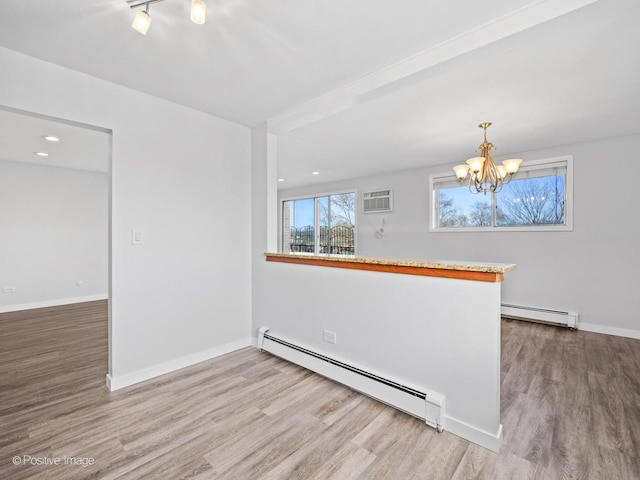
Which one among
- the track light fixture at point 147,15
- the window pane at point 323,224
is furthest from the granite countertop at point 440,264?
the window pane at point 323,224

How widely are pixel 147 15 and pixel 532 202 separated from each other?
492 cm

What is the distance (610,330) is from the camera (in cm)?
374

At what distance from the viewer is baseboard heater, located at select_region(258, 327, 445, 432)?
189cm

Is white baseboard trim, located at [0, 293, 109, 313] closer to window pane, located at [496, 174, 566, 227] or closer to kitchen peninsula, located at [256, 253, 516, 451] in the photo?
kitchen peninsula, located at [256, 253, 516, 451]

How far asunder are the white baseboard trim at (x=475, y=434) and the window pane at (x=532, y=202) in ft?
11.7

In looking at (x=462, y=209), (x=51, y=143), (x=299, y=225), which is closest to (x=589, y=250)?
(x=462, y=209)

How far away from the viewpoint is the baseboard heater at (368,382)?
189cm

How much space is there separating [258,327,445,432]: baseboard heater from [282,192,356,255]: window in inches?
148

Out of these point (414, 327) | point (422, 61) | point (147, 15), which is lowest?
point (414, 327)

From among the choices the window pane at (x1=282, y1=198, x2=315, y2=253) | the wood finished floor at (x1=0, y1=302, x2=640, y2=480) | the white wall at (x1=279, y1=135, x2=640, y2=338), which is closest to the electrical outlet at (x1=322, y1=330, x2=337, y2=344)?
the wood finished floor at (x1=0, y1=302, x2=640, y2=480)

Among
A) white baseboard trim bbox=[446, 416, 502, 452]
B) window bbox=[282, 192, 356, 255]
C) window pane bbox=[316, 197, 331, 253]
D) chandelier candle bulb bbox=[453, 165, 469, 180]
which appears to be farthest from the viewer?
window pane bbox=[316, 197, 331, 253]

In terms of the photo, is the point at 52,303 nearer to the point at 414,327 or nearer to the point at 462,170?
the point at 414,327

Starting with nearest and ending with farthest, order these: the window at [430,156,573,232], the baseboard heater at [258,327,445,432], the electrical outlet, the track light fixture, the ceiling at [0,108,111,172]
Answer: the track light fixture
the baseboard heater at [258,327,445,432]
the electrical outlet
the ceiling at [0,108,111,172]
the window at [430,156,573,232]

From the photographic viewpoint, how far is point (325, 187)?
6.90 metres
